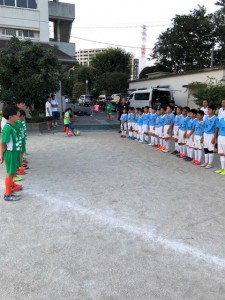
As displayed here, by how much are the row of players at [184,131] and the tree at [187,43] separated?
25311 mm

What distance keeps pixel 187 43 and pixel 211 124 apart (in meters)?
30.3

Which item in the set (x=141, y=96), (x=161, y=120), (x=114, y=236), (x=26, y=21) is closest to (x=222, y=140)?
(x=161, y=120)

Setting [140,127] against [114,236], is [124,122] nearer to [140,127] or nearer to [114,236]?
[140,127]

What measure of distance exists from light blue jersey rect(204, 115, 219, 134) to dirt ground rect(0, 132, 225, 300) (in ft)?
3.39

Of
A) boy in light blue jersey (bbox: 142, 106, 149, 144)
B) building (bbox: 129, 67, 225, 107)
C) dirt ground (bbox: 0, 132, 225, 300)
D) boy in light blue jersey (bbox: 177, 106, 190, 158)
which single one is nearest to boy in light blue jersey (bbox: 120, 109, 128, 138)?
boy in light blue jersey (bbox: 142, 106, 149, 144)

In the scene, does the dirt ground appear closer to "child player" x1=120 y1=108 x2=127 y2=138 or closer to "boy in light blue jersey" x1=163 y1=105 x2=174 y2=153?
"boy in light blue jersey" x1=163 y1=105 x2=174 y2=153

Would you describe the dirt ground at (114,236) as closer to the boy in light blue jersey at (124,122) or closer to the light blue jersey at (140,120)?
the light blue jersey at (140,120)

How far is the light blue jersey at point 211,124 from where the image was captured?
7.36m

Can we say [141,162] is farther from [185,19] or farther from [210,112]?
[185,19]

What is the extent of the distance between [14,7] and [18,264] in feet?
68.8

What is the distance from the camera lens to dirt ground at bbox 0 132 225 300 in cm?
284

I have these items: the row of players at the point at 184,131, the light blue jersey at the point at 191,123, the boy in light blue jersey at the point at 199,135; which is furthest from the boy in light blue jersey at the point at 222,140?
the light blue jersey at the point at 191,123

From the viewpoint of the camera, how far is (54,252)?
3424 mm

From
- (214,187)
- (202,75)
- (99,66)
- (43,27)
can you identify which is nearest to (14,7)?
(43,27)
